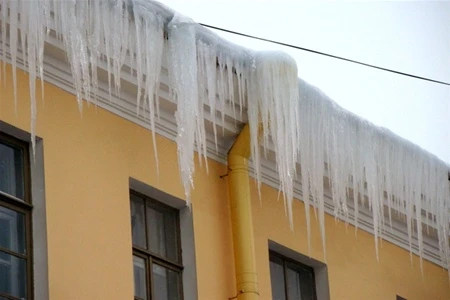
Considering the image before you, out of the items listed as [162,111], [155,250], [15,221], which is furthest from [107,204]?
[162,111]

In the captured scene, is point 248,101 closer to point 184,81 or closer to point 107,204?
point 184,81

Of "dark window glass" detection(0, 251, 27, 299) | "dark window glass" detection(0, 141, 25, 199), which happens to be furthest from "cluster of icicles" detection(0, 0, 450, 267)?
"dark window glass" detection(0, 251, 27, 299)

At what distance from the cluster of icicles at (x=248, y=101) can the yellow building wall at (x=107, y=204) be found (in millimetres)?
158

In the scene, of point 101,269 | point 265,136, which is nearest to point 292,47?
point 265,136

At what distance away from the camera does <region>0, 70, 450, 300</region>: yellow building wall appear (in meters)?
9.73

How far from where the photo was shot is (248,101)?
10922mm

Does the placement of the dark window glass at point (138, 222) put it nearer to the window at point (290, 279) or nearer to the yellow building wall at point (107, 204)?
the yellow building wall at point (107, 204)

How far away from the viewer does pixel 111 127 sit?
1042 centimetres

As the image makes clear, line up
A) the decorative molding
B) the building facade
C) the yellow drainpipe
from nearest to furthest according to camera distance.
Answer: the building facade, the decorative molding, the yellow drainpipe

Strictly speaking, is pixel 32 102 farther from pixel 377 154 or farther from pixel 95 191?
pixel 377 154

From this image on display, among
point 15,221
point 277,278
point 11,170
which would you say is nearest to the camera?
point 15,221

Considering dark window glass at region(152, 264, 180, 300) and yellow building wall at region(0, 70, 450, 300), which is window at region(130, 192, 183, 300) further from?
yellow building wall at region(0, 70, 450, 300)

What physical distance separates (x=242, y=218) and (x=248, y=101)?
2.32 ft

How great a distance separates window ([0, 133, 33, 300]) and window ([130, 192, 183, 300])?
34.8 inches
